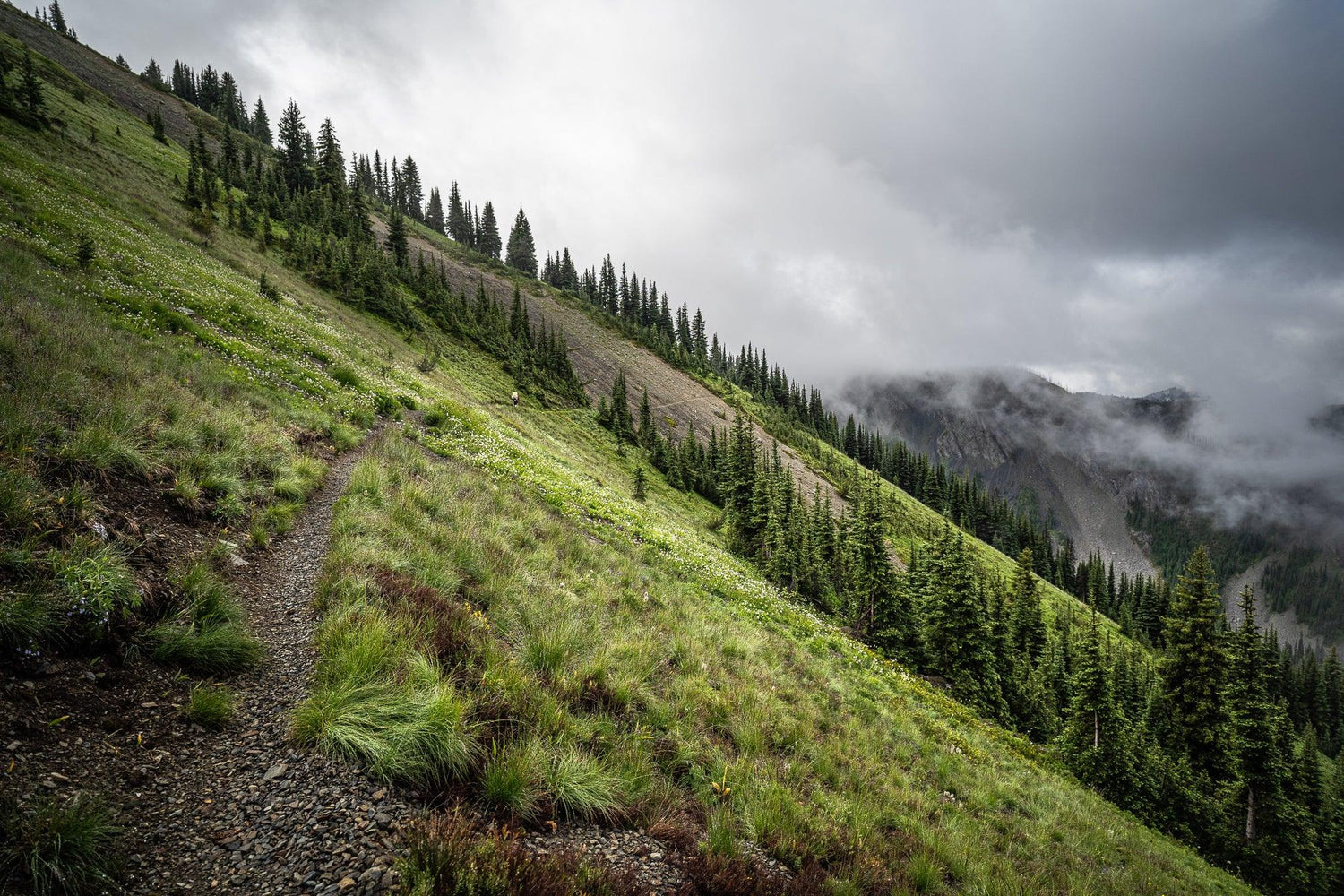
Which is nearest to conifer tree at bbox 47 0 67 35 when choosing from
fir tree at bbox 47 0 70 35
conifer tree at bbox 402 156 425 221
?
fir tree at bbox 47 0 70 35

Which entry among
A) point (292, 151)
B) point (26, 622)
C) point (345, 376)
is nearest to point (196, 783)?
point (26, 622)

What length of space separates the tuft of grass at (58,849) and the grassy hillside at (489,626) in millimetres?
1439

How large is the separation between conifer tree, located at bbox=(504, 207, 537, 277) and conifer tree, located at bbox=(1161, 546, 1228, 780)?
146 meters

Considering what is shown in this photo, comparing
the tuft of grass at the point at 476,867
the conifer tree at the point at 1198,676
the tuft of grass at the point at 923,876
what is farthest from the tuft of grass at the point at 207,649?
the conifer tree at the point at 1198,676

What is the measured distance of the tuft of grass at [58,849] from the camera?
2.76 m

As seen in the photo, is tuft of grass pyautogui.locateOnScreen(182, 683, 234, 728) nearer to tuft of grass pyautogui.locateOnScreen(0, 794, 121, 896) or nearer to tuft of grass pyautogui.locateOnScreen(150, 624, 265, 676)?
tuft of grass pyautogui.locateOnScreen(150, 624, 265, 676)

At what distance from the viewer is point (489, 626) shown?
767cm

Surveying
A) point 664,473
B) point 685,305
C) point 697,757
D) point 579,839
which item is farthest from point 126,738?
point 685,305

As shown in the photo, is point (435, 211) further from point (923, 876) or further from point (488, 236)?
point (923, 876)

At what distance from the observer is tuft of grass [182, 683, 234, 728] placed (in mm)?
4461

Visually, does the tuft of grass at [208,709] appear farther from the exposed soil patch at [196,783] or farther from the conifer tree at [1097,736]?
the conifer tree at [1097,736]

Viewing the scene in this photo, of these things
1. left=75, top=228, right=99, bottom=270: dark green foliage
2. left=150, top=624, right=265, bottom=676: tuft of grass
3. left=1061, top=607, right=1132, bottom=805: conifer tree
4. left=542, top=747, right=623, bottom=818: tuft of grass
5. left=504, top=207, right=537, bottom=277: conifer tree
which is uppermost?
left=504, top=207, right=537, bottom=277: conifer tree

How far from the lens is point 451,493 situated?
1336 cm

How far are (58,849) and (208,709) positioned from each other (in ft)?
5.98
